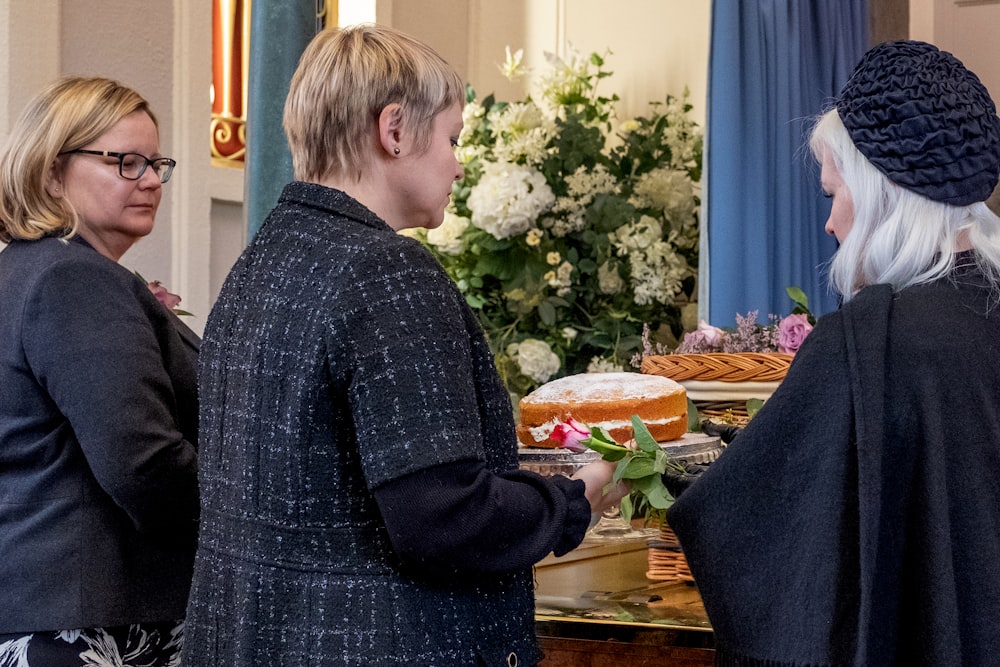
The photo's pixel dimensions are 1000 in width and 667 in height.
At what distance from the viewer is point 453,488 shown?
4.12ft

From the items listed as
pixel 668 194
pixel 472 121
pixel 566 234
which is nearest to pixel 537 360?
pixel 566 234

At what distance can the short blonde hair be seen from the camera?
1380 mm

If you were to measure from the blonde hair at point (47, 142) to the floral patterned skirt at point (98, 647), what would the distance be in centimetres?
58

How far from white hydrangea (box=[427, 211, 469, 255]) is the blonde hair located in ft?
4.58

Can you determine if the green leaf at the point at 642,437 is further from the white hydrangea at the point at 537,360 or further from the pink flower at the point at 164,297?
the white hydrangea at the point at 537,360

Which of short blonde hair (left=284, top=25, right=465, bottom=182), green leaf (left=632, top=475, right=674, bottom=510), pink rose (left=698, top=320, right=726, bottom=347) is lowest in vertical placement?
green leaf (left=632, top=475, right=674, bottom=510)

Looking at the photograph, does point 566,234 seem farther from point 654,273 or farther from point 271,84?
point 271,84

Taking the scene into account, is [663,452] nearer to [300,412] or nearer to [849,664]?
[849,664]

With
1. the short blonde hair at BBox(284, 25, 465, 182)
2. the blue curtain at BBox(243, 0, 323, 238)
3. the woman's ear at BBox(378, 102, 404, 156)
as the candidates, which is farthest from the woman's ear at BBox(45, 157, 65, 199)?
the woman's ear at BBox(378, 102, 404, 156)

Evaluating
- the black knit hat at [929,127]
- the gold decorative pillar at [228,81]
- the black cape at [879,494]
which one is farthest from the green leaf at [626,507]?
the gold decorative pillar at [228,81]

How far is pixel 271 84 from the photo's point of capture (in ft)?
6.77

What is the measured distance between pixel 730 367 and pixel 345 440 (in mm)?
1128

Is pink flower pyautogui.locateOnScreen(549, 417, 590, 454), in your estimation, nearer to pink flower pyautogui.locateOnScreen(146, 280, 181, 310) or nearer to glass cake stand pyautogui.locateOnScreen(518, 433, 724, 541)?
glass cake stand pyautogui.locateOnScreen(518, 433, 724, 541)

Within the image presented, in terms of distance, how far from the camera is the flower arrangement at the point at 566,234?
10.7 ft
